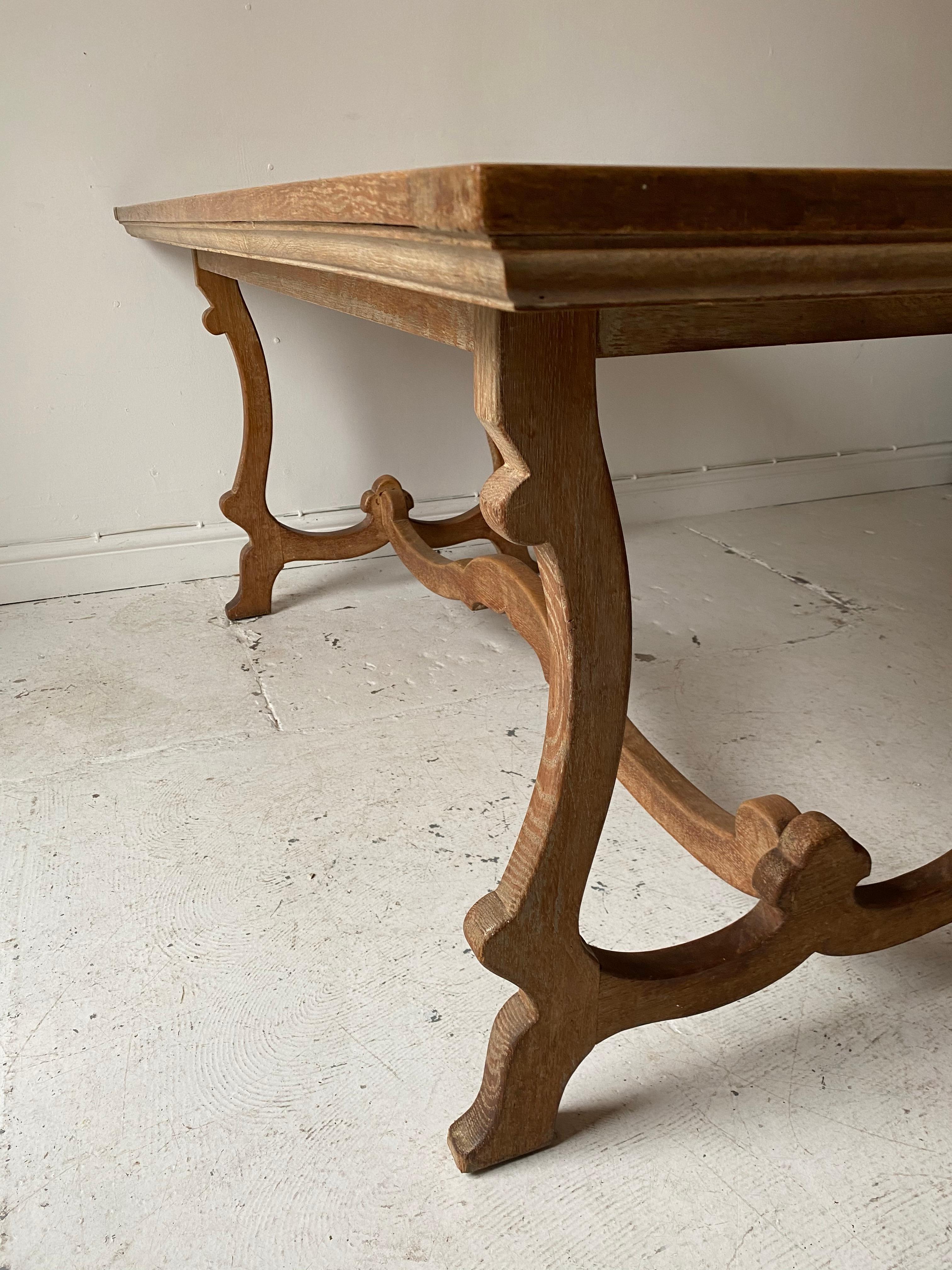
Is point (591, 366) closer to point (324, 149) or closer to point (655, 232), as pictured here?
point (655, 232)

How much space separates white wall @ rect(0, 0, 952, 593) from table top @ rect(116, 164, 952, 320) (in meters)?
1.83

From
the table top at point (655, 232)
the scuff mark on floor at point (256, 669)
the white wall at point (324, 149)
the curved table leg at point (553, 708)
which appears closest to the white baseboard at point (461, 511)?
the white wall at point (324, 149)

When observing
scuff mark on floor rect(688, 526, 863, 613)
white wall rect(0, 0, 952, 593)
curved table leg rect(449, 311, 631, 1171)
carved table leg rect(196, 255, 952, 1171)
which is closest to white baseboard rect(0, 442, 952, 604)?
white wall rect(0, 0, 952, 593)

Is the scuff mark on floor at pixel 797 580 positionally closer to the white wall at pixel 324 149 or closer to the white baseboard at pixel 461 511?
the white baseboard at pixel 461 511

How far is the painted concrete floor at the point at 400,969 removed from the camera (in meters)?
0.87

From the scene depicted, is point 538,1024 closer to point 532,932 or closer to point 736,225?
point 532,932

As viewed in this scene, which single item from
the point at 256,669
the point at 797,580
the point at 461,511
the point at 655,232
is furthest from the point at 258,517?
the point at 655,232

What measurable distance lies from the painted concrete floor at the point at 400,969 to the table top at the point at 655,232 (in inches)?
29.9

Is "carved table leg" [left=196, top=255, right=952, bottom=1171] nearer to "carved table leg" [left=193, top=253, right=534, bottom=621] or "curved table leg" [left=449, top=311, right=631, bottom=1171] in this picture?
"curved table leg" [left=449, top=311, right=631, bottom=1171]

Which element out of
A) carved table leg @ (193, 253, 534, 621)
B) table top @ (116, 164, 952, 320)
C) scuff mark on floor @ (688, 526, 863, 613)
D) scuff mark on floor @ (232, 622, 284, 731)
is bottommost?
scuff mark on floor @ (688, 526, 863, 613)

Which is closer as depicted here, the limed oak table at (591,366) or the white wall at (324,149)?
the limed oak table at (591,366)

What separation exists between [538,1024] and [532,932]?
0.34ft

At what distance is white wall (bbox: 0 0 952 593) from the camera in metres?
2.14

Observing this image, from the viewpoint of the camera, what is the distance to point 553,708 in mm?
800
